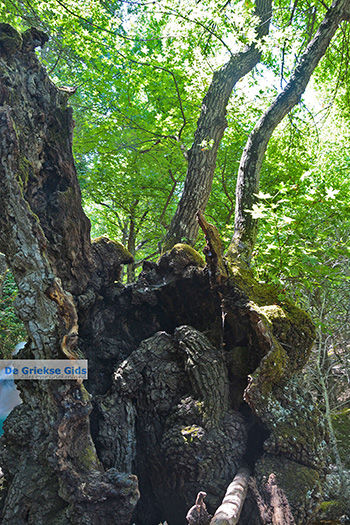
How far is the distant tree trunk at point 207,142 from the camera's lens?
4586 millimetres

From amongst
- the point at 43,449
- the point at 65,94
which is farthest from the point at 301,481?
the point at 65,94

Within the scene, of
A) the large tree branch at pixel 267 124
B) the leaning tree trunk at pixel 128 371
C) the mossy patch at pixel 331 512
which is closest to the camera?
the leaning tree trunk at pixel 128 371

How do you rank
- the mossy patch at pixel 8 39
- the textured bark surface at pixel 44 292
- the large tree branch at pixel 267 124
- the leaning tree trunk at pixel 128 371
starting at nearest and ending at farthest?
the textured bark surface at pixel 44 292
the leaning tree trunk at pixel 128 371
the mossy patch at pixel 8 39
the large tree branch at pixel 267 124

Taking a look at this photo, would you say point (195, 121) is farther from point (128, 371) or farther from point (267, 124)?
point (128, 371)

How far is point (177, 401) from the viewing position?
2.99m

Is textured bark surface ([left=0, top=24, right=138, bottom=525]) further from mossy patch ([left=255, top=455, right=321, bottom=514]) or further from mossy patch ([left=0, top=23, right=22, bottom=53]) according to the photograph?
mossy patch ([left=255, top=455, right=321, bottom=514])

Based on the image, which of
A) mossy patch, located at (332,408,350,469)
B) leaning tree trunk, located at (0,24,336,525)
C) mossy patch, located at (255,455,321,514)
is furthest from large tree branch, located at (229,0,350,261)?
mossy patch, located at (332,408,350,469)

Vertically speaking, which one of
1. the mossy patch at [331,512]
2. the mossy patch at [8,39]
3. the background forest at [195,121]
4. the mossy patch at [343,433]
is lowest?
the mossy patch at [331,512]

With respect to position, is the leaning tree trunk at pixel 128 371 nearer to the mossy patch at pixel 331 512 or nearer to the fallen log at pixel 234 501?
the fallen log at pixel 234 501

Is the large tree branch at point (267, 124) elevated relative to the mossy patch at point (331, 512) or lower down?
elevated

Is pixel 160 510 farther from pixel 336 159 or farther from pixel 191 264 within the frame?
pixel 336 159

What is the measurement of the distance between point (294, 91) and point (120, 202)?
229 inches

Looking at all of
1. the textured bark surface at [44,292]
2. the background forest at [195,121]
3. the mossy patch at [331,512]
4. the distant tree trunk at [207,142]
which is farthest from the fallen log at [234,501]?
the distant tree trunk at [207,142]

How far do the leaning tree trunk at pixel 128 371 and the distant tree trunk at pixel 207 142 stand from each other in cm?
90
